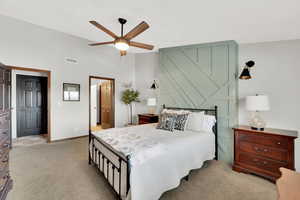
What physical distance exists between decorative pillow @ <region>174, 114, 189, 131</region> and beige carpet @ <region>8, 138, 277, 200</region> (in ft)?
2.82

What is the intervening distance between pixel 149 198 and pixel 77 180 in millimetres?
1383

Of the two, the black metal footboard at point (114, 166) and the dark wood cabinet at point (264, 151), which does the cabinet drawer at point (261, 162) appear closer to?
the dark wood cabinet at point (264, 151)

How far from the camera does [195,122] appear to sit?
10.0 ft

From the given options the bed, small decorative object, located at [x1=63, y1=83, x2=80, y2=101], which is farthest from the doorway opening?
the bed

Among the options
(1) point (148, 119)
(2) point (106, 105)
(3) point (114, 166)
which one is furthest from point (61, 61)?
(3) point (114, 166)

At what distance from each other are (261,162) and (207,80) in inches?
76.1

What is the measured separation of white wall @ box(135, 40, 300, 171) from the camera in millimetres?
2713

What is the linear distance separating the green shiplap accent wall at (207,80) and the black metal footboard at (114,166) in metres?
2.32

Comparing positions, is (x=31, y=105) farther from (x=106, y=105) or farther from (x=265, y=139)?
(x=265, y=139)

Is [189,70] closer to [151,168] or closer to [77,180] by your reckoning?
[151,168]

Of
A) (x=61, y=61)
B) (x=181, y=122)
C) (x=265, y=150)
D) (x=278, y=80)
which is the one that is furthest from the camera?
(x=61, y=61)

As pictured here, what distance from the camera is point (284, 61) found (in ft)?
9.18

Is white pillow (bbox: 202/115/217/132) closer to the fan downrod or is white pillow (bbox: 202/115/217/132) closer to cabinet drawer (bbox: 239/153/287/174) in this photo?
cabinet drawer (bbox: 239/153/287/174)

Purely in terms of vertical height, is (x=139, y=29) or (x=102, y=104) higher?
(x=139, y=29)
